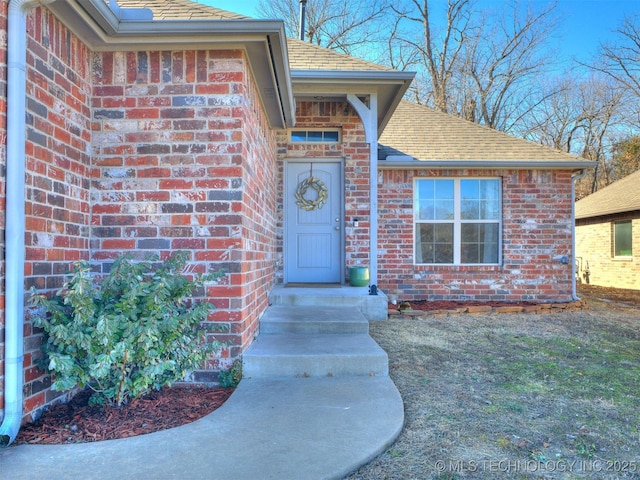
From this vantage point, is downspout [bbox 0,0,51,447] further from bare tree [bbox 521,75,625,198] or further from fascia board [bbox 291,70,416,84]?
bare tree [bbox 521,75,625,198]

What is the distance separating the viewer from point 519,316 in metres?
6.87

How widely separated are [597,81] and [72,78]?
21.7 m

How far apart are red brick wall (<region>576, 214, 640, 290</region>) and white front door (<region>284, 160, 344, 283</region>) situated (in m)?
9.64

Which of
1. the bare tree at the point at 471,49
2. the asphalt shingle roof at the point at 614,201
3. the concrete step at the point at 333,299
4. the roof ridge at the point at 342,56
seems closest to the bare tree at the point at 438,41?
the bare tree at the point at 471,49

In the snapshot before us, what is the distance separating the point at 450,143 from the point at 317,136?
3142 millimetres

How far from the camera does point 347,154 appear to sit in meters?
6.80

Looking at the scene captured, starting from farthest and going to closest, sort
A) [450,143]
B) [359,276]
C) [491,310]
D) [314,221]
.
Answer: [450,143] → [491,310] → [314,221] → [359,276]

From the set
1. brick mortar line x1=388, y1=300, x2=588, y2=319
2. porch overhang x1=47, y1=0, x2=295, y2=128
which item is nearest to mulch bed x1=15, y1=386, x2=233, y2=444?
porch overhang x1=47, y1=0, x2=295, y2=128

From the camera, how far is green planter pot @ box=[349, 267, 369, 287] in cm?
642

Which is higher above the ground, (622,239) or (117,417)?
(622,239)

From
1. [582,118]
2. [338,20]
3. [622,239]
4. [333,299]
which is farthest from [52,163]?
[582,118]

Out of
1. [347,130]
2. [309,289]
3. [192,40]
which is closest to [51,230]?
[192,40]

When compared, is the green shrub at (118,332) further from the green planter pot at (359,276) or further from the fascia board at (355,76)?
the green planter pot at (359,276)

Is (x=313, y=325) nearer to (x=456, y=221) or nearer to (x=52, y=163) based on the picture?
(x=52, y=163)
